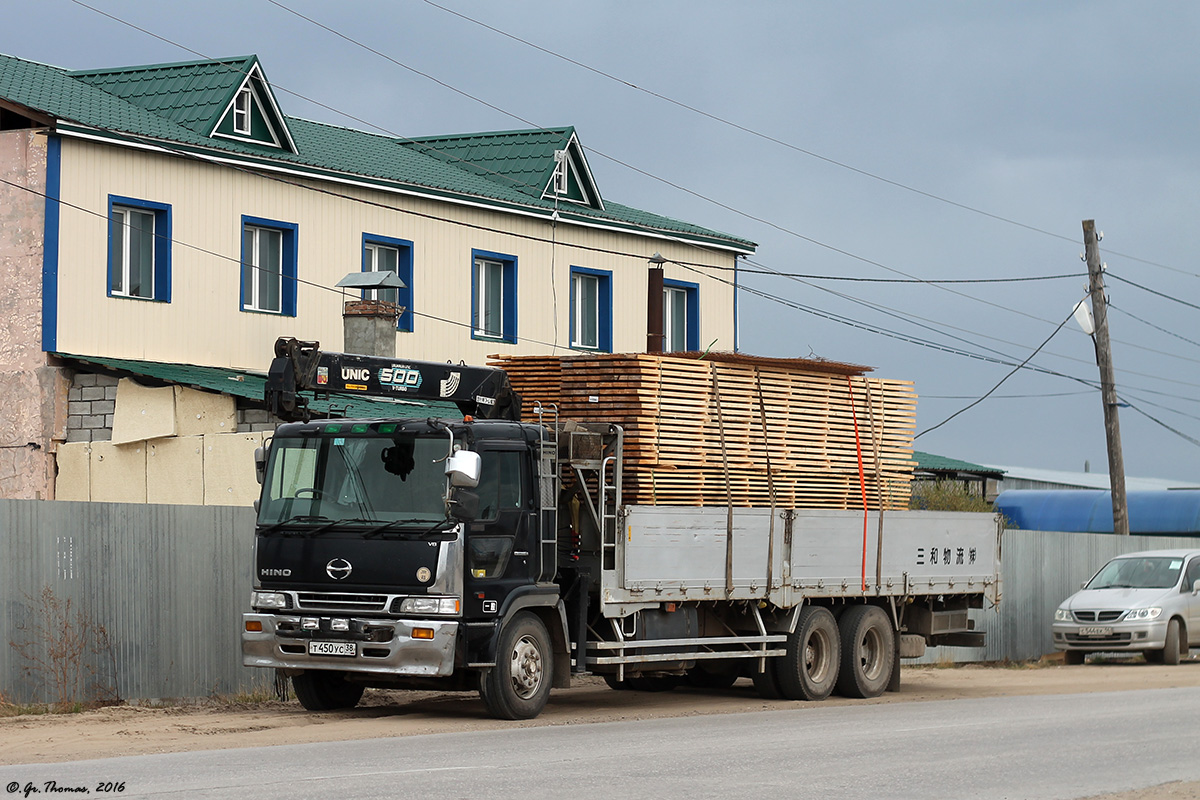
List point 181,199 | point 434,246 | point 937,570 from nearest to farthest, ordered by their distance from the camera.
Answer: point 937,570 < point 181,199 < point 434,246

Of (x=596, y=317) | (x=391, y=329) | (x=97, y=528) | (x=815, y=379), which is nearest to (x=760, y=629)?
(x=815, y=379)

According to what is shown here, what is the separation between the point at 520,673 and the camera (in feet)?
47.8

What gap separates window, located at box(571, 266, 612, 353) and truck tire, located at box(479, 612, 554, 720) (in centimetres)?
1797

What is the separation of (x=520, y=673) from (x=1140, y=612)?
1533 cm

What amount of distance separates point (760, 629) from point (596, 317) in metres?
16.4

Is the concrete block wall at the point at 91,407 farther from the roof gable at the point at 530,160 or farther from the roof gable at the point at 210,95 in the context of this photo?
the roof gable at the point at 530,160

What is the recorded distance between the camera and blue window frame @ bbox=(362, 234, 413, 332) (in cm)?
2816

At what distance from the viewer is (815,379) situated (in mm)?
17953

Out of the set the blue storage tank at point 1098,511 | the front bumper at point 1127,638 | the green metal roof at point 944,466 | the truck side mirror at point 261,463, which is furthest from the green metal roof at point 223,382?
the green metal roof at point 944,466

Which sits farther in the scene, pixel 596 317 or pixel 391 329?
pixel 596 317

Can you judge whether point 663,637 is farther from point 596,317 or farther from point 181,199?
point 596,317

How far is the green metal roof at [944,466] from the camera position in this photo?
55094 millimetres

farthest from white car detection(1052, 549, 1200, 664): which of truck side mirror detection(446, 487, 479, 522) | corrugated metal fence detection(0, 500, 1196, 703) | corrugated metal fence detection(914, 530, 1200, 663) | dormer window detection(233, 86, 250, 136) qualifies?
dormer window detection(233, 86, 250, 136)

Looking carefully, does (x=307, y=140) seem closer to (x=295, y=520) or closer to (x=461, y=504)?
(x=295, y=520)
